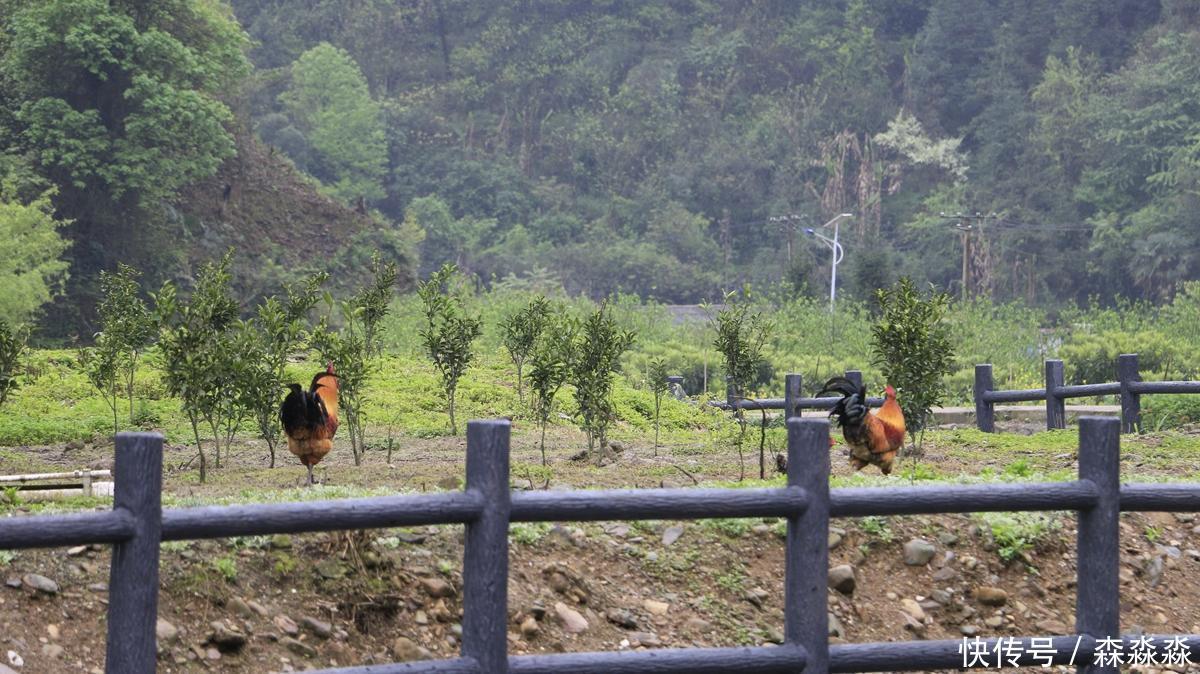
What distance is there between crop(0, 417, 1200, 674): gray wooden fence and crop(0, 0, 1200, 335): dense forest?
1269 inches

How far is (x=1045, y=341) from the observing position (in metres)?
32.1

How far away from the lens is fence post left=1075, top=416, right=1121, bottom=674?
233 inches

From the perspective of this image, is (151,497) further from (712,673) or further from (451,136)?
(451,136)

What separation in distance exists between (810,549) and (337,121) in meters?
60.0

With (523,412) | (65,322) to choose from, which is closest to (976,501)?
(523,412)

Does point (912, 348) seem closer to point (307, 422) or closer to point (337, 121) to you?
point (307, 422)

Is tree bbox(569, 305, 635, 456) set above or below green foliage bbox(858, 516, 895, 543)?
above

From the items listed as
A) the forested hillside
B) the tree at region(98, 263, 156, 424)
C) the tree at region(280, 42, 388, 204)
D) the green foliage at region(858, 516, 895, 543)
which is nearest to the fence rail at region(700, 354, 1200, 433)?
the tree at region(98, 263, 156, 424)

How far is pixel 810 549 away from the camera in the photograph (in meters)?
5.54

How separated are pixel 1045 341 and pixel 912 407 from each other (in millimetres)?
21012

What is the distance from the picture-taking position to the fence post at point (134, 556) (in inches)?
189

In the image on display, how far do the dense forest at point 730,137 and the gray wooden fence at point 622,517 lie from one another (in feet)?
106

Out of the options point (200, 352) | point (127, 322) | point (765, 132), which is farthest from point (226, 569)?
point (765, 132)

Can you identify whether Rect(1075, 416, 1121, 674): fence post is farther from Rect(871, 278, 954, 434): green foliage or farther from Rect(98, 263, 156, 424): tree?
Rect(98, 263, 156, 424): tree
